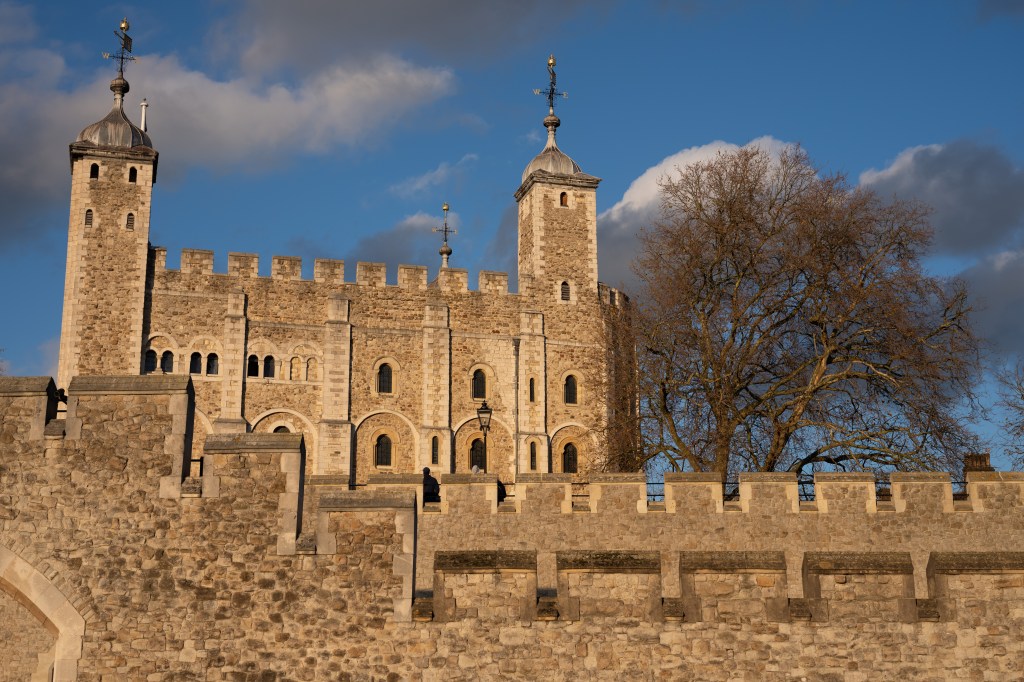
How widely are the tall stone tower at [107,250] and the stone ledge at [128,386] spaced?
2686 centimetres

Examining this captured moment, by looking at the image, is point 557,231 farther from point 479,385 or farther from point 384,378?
point 384,378

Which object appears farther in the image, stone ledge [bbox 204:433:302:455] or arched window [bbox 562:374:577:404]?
arched window [bbox 562:374:577:404]

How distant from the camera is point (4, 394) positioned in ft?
37.1

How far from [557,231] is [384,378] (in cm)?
793

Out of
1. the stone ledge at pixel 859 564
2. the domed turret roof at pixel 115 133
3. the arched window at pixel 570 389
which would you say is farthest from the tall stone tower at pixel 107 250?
the stone ledge at pixel 859 564

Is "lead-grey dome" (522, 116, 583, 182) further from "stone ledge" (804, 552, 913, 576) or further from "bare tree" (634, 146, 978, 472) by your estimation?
"stone ledge" (804, 552, 913, 576)

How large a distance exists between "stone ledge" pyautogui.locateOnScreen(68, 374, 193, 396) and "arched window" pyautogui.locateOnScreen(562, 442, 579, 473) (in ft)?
102

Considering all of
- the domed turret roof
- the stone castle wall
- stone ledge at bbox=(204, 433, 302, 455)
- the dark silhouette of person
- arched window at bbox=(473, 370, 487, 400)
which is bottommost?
the stone castle wall

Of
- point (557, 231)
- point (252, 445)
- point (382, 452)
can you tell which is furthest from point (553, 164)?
point (252, 445)

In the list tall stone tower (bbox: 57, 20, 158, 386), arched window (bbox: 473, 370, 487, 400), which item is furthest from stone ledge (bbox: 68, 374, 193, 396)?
arched window (bbox: 473, 370, 487, 400)

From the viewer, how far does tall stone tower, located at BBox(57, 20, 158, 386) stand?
37.8 metres

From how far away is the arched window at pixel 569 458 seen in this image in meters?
42.0

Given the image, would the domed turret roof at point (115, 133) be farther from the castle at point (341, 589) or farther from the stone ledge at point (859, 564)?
the stone ledge at point (859, 564)

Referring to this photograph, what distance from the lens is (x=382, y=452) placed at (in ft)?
132
